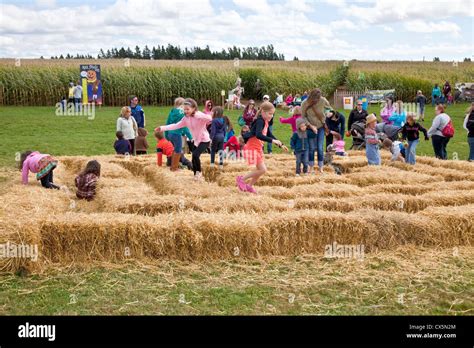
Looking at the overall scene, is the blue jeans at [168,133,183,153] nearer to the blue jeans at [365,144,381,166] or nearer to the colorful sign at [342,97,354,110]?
the blue jeans at [365,144,381,166]

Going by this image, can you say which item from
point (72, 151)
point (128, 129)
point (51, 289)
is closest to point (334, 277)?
point (51, 289)

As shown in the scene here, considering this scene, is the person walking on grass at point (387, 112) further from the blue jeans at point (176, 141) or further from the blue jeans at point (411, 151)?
the blue jeans at point (176, 141)

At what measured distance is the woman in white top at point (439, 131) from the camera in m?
16.7

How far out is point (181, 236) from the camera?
8102 millimetres

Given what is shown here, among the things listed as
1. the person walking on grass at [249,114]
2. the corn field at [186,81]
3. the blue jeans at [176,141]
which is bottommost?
the blue jeans at [176,141]

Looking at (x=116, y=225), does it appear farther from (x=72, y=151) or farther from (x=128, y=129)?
(x=72, y=151)

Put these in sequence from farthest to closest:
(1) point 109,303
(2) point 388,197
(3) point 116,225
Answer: (2) point 388,197 → (3) point 116,225 → (1) point 109,303

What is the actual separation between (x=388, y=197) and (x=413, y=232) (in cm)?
160

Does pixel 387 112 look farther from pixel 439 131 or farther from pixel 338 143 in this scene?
pixel 338 143

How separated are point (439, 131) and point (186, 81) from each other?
106 ft

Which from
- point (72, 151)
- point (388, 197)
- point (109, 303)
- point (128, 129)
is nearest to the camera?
point (109, 303)

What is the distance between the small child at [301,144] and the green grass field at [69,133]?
5.89 metres

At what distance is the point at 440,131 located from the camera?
1686 cm

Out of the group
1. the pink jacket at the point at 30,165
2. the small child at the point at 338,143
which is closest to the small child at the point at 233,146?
the small child at the point at 338,143
